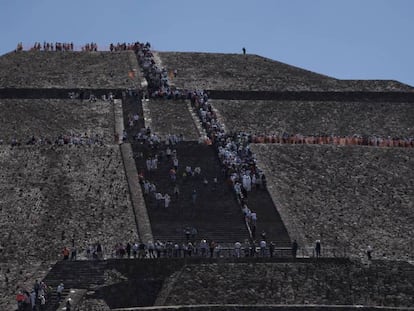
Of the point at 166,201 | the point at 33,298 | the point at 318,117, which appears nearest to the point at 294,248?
the point at 166,201

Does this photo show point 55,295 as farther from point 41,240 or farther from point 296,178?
point 296,178

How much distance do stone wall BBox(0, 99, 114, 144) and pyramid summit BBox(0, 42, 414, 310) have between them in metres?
0.13

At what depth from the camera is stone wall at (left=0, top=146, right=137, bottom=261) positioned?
49625mm

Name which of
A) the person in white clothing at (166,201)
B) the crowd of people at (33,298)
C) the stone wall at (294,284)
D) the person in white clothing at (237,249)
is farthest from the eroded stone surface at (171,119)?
the crowd of people at (33,298)

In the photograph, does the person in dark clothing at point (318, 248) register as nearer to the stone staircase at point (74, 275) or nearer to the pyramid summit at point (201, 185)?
the pyramid summit at point (201, 185)

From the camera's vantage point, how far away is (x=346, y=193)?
56.9m

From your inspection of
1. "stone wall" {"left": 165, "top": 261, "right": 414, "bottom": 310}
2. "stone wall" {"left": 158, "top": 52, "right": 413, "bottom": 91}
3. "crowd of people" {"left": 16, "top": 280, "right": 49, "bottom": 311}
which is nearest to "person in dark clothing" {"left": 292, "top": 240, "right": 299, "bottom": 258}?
"stone wall" {"left": 165, "top": 261, "right": 414, "bottom": 310}

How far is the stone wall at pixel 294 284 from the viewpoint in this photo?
44.2 metres

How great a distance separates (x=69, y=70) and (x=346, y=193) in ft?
80.3

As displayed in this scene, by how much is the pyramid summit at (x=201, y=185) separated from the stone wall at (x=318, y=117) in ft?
0.46

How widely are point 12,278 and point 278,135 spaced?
74.5 ft

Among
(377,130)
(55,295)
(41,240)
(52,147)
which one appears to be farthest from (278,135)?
(55,295)

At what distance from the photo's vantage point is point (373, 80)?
79.6m

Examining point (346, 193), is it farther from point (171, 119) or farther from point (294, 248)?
point (171, 119)
